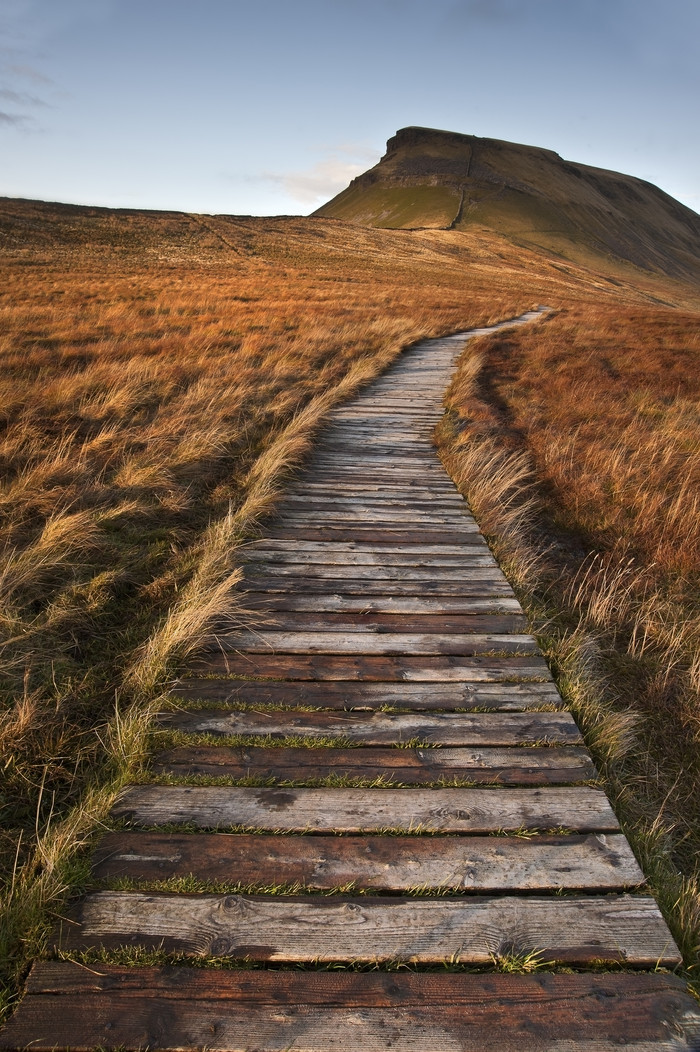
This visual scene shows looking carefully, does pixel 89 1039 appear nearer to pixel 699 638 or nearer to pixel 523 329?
pixel 699 638

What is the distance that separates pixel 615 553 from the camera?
5.23 metres

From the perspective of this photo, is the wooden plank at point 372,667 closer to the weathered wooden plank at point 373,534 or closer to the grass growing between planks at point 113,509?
the grass growing between planks at point 113,509

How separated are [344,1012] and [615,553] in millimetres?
4598

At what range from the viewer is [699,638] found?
151 inches

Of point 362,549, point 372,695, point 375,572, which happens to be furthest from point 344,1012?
point 362,549

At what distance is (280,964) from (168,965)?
31 cm

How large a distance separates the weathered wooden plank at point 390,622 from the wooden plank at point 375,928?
61.8 inches

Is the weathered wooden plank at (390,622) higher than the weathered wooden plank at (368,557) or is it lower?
lower

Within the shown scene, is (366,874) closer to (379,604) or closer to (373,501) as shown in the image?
(379,604)

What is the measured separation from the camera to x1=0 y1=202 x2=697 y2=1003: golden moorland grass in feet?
7.42

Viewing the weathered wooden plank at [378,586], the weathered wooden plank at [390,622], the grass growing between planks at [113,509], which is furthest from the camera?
the weathered wooden plank at [378,586]

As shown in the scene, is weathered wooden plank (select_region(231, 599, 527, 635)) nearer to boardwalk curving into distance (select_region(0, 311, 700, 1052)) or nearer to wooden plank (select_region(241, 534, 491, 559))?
boardwalk curving into distance (select_region(0, 311, 700, 1052))

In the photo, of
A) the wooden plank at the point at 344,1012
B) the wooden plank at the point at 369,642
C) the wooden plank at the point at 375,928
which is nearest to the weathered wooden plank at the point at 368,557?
the wooden plank at the point at 369,642

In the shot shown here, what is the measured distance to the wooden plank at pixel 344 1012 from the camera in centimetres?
144
